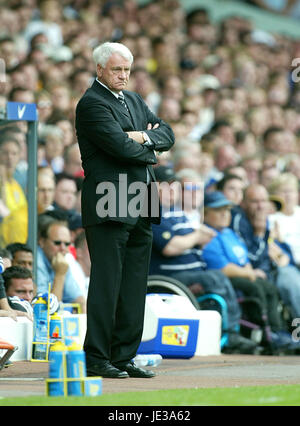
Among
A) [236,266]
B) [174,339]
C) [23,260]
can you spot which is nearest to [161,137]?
[174,339]

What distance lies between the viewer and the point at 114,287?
26.0 feet

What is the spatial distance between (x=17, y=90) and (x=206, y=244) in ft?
9.27

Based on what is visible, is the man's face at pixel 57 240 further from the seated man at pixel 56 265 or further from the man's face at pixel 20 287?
the man's face at pixel 20 287

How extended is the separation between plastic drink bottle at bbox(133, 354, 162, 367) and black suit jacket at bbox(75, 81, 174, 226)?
1.67 metres

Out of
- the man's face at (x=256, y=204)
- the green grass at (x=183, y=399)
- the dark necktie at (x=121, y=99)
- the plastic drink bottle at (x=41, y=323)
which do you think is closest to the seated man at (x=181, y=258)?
the man's face at (x=256, y=204)

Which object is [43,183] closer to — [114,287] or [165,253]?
[165,253]

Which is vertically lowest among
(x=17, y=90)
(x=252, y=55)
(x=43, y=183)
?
(x=43, y=183)

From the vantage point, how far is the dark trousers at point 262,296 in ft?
39.1

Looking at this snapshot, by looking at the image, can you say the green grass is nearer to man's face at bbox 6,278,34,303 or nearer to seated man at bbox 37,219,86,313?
Answer: man's face at bbox 6,278,34,303

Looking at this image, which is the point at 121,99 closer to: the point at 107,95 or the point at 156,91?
the point at 107,95

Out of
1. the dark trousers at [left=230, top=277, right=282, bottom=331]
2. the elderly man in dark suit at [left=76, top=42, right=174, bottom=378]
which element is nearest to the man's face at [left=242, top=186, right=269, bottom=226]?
the dark trousers at [left=230, top=277, right=282, bottom=331]

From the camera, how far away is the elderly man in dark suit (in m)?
7.86

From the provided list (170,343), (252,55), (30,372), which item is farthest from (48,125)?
(252,55)

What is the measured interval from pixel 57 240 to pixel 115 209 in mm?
3224
